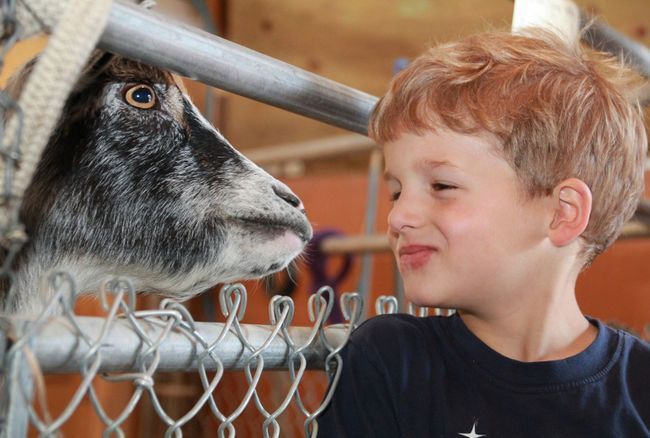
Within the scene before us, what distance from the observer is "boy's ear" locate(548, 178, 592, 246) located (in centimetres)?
83

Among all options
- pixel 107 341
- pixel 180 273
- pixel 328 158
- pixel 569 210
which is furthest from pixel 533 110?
pixel 328 158

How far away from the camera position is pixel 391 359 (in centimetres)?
79

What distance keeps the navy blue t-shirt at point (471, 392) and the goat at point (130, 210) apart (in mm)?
144

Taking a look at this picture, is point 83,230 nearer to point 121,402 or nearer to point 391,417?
point 391,417

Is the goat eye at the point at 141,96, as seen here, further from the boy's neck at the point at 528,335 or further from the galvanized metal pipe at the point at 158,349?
the boy's neck at the point at 528,335

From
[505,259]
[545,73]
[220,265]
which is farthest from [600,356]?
[220,265]

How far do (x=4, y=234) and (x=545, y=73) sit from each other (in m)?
0.57

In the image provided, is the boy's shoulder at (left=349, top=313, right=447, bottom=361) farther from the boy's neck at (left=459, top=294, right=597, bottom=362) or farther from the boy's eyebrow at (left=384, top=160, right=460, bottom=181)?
the boy's eyebrow at (left=384, top=160, right=460, bottom=181)

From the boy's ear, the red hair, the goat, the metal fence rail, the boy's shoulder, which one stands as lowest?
the metal fence rail

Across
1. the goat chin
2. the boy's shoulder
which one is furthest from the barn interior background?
the goat chin

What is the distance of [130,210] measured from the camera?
71 cm

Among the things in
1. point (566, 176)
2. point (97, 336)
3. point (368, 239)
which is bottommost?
point (97, 336)

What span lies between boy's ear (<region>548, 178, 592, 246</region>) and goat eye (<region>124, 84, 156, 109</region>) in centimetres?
40

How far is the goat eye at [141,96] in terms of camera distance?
2.41ft
